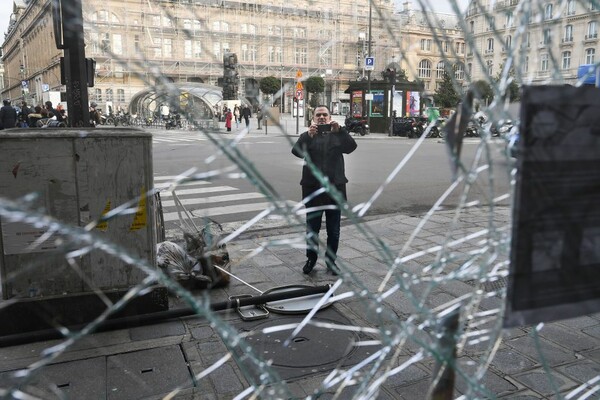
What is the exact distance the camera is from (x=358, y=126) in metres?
23.7

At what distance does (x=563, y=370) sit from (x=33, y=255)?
10.6 ft

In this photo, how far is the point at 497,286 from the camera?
170cm

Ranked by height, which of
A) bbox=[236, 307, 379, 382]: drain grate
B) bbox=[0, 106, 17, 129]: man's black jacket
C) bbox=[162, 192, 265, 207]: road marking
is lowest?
bbox=[236, 307, 379, 382]: drain grate

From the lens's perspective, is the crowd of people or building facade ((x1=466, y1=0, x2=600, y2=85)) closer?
building facade ((x1=466, y1=0, x2=600, y2=85))

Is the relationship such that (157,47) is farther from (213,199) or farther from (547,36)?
(213,199)

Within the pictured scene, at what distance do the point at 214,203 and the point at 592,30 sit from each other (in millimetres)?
6769

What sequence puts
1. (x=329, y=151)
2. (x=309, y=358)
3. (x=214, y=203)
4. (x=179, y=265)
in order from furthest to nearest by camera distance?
(x=214, y=203) < (x=329, y=151) < (x=179, y=265) < (x=309, y=358)

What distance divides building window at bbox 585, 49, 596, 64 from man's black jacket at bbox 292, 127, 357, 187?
2688mm

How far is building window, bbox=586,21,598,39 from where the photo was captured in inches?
52.1

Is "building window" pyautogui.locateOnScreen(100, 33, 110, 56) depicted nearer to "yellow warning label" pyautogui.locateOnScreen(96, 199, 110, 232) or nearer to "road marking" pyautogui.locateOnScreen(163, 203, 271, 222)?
"yellow warning label" pyautogui.locateOnScreen(96, 199, 110, 232)

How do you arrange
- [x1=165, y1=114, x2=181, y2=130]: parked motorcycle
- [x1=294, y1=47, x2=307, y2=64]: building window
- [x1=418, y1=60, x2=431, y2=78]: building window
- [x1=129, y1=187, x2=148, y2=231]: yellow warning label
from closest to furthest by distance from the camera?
[x1=418, y1=60, x2=431, y2=78]: building window, [x1=165, y1=114, x2=181, y2=130]: parked motorcycle, [x1=294, y1=47, x2=307, y2=64]: building window, [x1=129, y1=187, x2=148, y2=231]: yellow warning label

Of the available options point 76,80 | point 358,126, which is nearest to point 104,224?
point 76,80

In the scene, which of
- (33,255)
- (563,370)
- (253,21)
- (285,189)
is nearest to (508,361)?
(563,370)

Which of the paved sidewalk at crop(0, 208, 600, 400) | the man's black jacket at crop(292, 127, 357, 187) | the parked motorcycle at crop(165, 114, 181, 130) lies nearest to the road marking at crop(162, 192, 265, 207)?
the parked motorcycle at crop(165, 114, 181, 130)
